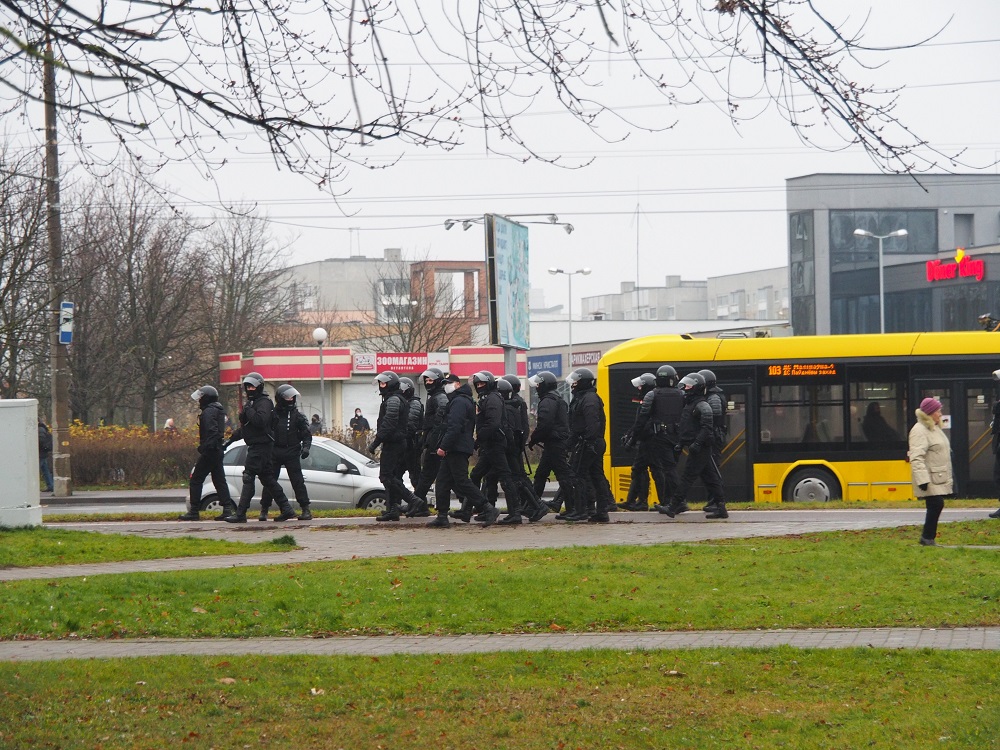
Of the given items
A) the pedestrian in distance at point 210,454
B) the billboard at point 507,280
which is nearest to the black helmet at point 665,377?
the pedestrian in distance at point 210,454

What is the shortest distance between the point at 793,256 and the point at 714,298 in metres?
63.0

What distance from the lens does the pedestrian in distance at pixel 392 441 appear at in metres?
17.2

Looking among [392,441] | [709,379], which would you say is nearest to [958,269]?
[709,379]

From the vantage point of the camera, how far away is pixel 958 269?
5422 centimetres

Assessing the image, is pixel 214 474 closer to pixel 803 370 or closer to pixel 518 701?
pixel 803 370

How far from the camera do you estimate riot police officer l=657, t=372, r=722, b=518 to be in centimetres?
1694

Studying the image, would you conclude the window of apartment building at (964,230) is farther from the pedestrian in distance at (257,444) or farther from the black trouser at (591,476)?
the pedestrian in distance at (257,444)

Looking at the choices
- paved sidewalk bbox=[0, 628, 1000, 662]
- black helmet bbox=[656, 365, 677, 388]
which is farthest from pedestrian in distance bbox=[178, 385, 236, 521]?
paved sidewalk bbox=[0, 628, 1000, 662]

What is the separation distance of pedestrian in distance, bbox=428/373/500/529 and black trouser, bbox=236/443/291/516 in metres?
2.32

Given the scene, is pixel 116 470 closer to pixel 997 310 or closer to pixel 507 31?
pixel 507 31

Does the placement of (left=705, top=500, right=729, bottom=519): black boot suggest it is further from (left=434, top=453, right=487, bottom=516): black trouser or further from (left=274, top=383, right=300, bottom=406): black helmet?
(left=274, top=383, right=300, bottom=406): black helmet

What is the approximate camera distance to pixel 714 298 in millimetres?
126938

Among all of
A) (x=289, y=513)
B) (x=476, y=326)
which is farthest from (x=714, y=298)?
(x=289, y=513)

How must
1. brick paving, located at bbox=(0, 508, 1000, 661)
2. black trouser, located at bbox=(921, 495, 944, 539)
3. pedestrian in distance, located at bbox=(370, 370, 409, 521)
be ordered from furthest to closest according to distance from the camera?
pedestrian in distance, located at bbox=(370, 370, 409, 521) < black trouser, located at bbox=(921, 495, 944, 539) < brick paving, located at bbox=(0, 508, 1000, 661)
